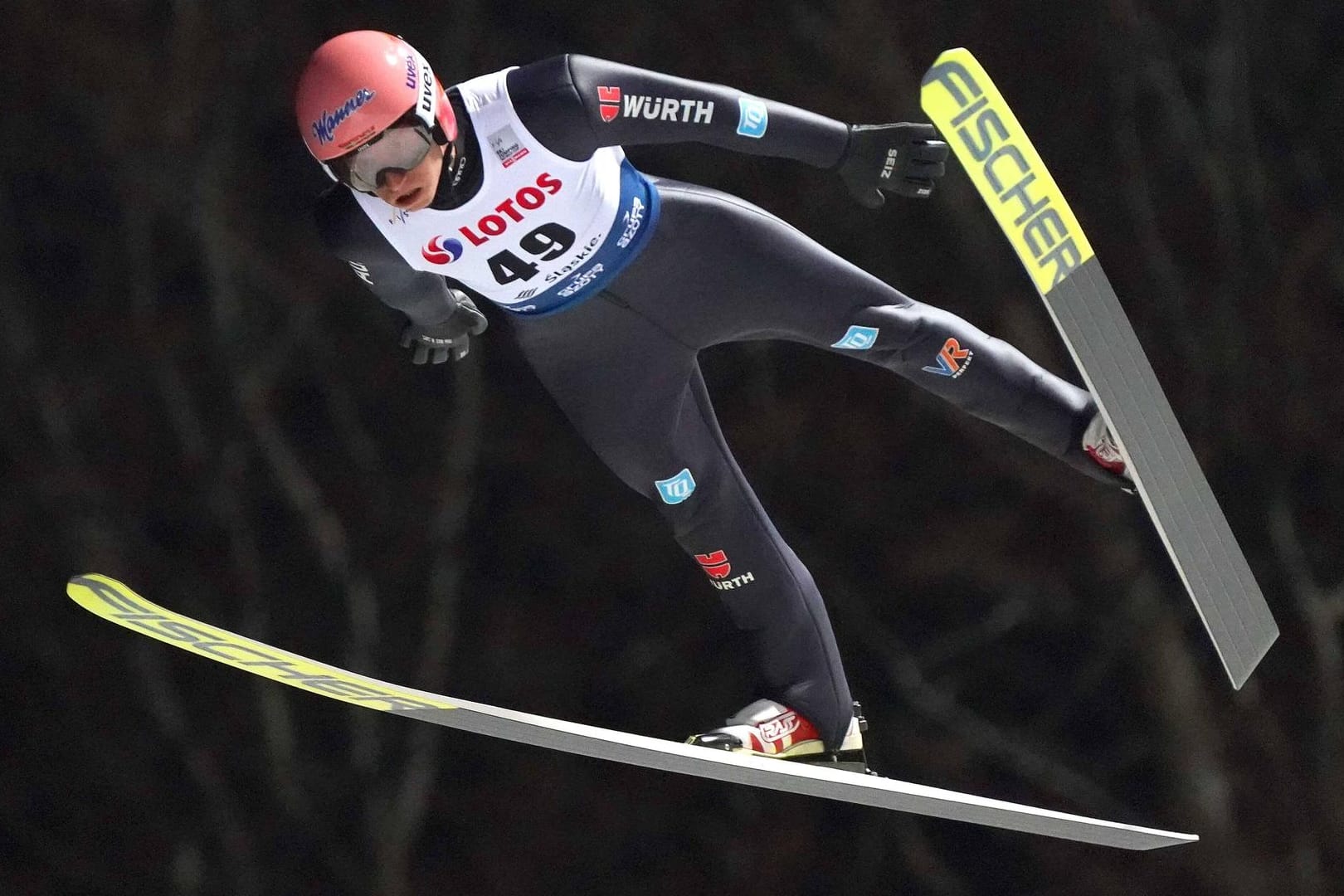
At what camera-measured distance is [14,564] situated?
5.29m

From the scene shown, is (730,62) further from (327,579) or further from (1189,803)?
(1189,803)

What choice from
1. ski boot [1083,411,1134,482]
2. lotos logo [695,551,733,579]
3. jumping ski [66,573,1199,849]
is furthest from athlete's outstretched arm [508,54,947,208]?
jumping ski [66,573,1199,849]

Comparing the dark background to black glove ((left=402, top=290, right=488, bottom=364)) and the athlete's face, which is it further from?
the athlete's face

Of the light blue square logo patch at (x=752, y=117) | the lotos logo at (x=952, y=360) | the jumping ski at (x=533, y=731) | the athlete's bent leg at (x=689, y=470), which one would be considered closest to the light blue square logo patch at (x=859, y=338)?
the lotos logo at (x=952, y=360)

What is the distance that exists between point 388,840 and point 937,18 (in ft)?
8.69

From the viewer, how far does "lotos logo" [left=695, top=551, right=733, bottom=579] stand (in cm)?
333

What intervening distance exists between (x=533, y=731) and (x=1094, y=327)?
3.34ft

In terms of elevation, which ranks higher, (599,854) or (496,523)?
(496,523)

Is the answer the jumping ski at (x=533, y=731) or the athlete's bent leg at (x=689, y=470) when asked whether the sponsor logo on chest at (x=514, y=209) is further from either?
the jumping ski at (x=533, y=731)

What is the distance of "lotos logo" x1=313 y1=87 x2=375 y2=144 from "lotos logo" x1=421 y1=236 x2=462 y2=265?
10.2 inches

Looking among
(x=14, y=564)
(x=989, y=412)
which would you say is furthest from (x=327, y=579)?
(x=989, y=412)

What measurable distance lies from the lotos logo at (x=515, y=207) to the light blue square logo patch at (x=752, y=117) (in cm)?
29

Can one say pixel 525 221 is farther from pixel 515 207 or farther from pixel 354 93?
pixel 354 93

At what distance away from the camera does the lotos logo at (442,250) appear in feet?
9.95
